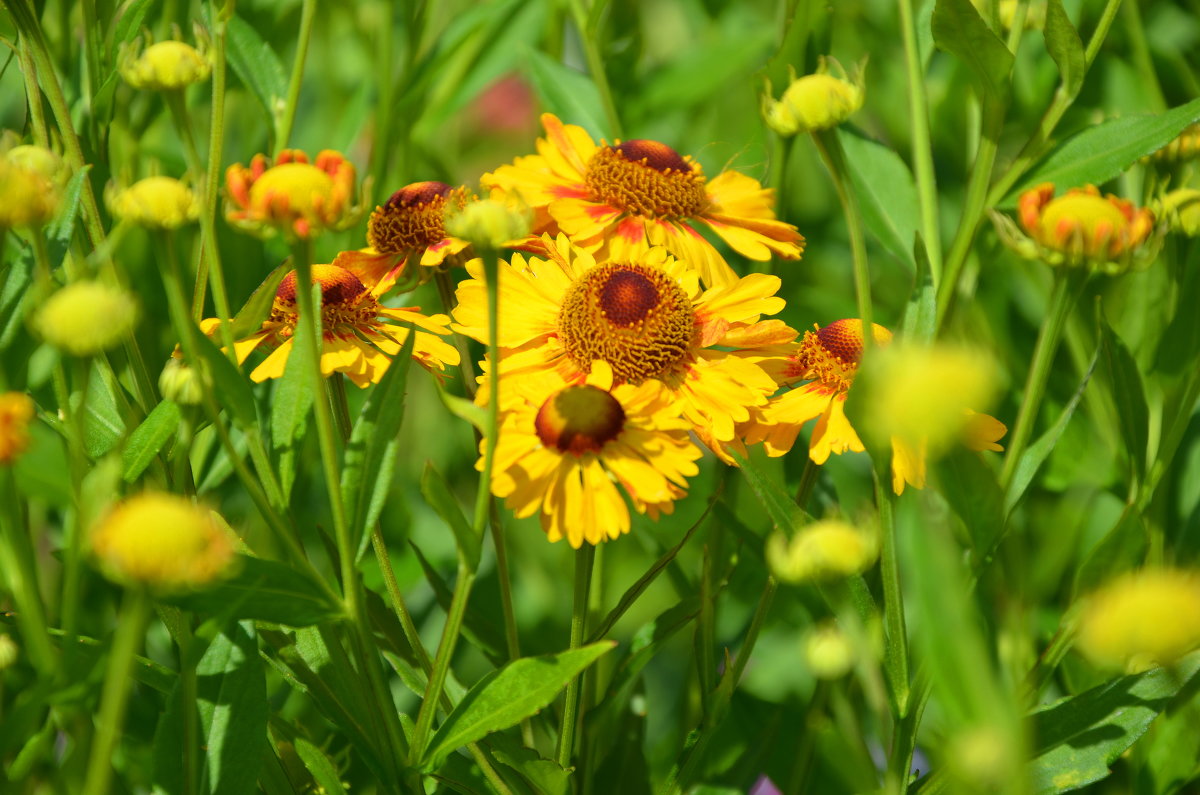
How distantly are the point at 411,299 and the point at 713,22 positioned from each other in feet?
1.79

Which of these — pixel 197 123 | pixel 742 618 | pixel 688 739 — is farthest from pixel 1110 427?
pixel 197 123

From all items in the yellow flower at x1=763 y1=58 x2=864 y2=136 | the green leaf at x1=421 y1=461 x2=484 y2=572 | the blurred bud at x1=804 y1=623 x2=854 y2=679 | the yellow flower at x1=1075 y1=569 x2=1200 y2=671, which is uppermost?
the yellow flower at x1=763 y1=58 x2=864 y2=136

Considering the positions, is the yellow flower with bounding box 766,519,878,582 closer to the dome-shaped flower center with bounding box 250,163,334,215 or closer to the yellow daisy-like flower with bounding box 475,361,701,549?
the yellow daisy-like flower with bounding box 475,361,701,549

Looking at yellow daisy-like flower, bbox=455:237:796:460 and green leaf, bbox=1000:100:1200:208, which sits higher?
green leaf, bbox=1000:100:1200:208

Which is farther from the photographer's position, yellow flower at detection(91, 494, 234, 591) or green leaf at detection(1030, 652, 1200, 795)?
green leaf at detection(1030, 652, 1200, 795)

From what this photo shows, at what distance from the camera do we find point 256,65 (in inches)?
35.7

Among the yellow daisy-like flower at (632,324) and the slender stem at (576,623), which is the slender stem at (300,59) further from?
the slender stem at (576,623)

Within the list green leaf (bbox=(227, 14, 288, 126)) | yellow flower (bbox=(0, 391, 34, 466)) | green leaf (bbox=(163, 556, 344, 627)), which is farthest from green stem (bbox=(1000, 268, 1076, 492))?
green leaf (bbox=(227, 14, 288, 126))

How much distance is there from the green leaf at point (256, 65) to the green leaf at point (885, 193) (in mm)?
427

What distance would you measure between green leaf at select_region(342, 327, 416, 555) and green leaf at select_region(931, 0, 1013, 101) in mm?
371

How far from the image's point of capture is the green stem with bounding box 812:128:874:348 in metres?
0.56

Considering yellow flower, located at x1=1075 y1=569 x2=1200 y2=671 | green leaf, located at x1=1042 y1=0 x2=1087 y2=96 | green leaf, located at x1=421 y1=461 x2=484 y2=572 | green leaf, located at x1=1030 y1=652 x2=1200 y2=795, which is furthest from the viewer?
green leaf, located at x1=1042 y1=0 x2=1087 y2=96

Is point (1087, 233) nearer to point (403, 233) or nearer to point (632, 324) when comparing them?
point (632, 324)

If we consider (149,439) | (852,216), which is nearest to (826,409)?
(852,216)
